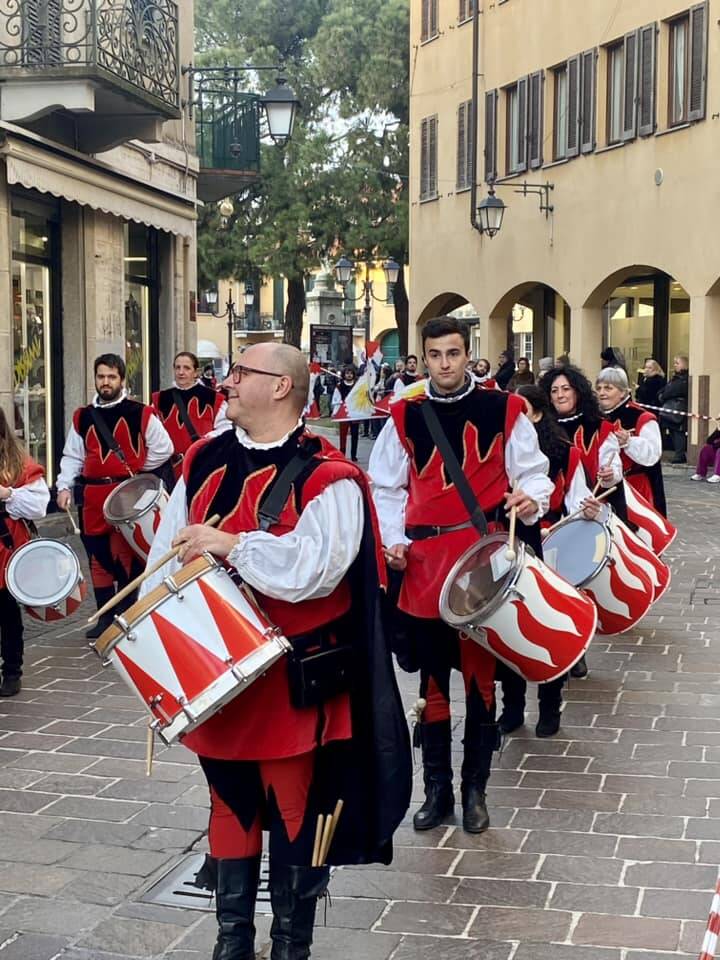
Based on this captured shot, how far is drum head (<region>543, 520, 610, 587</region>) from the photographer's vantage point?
712 centimetres

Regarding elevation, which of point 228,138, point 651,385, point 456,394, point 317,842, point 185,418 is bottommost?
point 317,842

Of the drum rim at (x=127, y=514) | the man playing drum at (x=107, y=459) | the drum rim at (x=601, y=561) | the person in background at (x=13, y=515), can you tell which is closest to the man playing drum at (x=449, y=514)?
the drum rim at (x=601, y=561)

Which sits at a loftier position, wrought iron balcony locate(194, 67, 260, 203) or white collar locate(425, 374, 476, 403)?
wrought iron balcony locate(194, 67, 260, 203)

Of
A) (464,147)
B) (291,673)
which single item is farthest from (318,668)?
(464,147)

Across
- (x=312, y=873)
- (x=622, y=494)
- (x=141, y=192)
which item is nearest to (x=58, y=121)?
(x=141, y=192)

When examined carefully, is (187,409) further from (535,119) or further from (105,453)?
(535,119)

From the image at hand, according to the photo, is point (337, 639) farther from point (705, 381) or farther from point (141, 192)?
point (705, 381)

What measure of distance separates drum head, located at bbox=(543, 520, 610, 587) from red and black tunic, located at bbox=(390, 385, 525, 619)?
1.69 m

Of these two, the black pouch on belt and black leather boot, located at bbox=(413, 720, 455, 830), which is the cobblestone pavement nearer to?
black leather boot, located at bbox=(413, 720, 455, 830)

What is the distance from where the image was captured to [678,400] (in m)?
22.4

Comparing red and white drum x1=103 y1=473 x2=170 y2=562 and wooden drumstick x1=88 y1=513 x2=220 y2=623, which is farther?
red and white drum x1=103 y1=473 x2=170 y2=562

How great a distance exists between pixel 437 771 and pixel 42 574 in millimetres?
2890

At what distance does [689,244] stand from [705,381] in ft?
7.06

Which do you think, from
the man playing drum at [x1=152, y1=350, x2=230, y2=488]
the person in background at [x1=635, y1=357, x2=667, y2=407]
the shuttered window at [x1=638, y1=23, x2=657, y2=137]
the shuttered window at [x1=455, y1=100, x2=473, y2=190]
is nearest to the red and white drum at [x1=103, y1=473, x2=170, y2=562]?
the man playing drum at [x1=152, y1=350, x2=230, y2=488]
